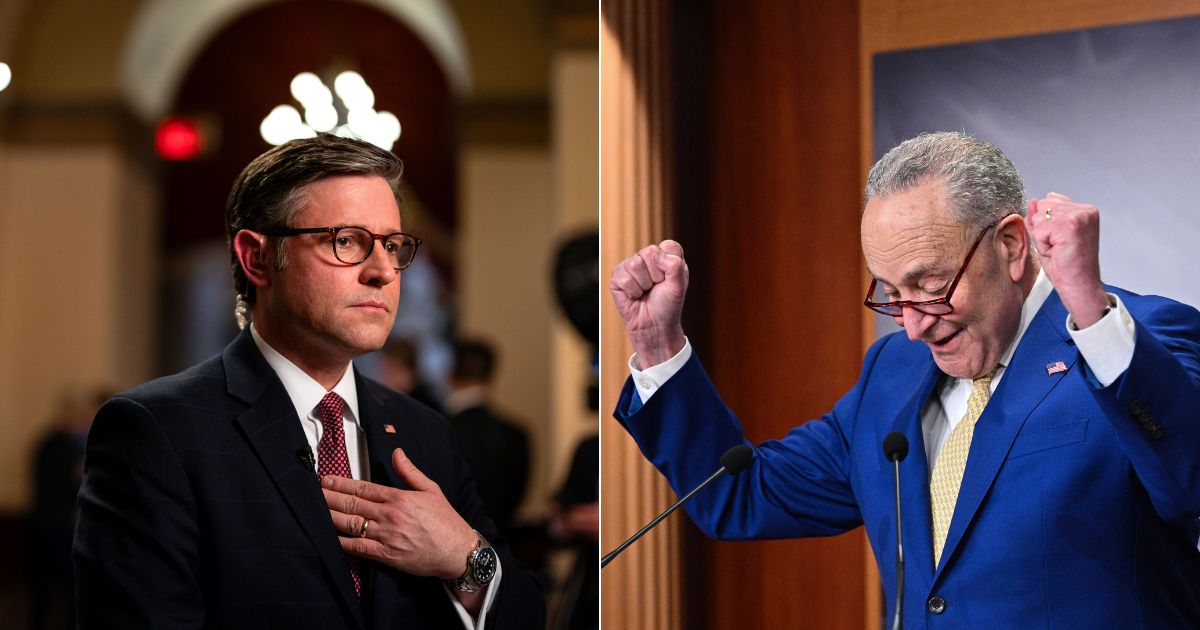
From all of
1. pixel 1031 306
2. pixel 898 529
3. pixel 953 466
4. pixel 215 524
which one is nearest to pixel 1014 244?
pixel 1031 306

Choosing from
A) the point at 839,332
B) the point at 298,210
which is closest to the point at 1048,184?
the point at 839,332

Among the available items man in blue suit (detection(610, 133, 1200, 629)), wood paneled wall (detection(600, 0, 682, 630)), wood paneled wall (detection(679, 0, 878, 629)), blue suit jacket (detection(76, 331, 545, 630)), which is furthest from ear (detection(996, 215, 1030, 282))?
blue suit jacket (detection(76, 331, 545, 630))

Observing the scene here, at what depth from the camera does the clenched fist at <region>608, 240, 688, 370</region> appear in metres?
2.01

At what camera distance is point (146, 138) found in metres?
11.2

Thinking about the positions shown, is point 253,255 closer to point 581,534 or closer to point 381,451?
point 381,451

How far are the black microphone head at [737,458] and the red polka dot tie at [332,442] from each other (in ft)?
1.95

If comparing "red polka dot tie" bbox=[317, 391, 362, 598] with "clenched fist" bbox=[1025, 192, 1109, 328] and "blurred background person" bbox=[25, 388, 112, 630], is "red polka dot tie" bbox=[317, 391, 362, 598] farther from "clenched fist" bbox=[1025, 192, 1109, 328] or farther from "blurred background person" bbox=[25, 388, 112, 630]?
"blurred background person" bbox=[25, 388, 112, 630]

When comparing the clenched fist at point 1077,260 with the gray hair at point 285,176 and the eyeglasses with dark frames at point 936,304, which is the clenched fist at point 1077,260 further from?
the gray hair at point 285,176

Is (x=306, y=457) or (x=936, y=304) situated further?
(x=306, y=457)

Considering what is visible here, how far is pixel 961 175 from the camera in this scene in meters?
1.73

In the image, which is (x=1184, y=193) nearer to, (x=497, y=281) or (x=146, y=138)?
(x=497, y=281)

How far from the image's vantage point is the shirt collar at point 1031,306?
64.9 inches

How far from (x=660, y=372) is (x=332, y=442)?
21.4 inches

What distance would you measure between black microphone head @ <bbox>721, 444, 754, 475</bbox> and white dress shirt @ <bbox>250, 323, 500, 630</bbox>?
41cm
